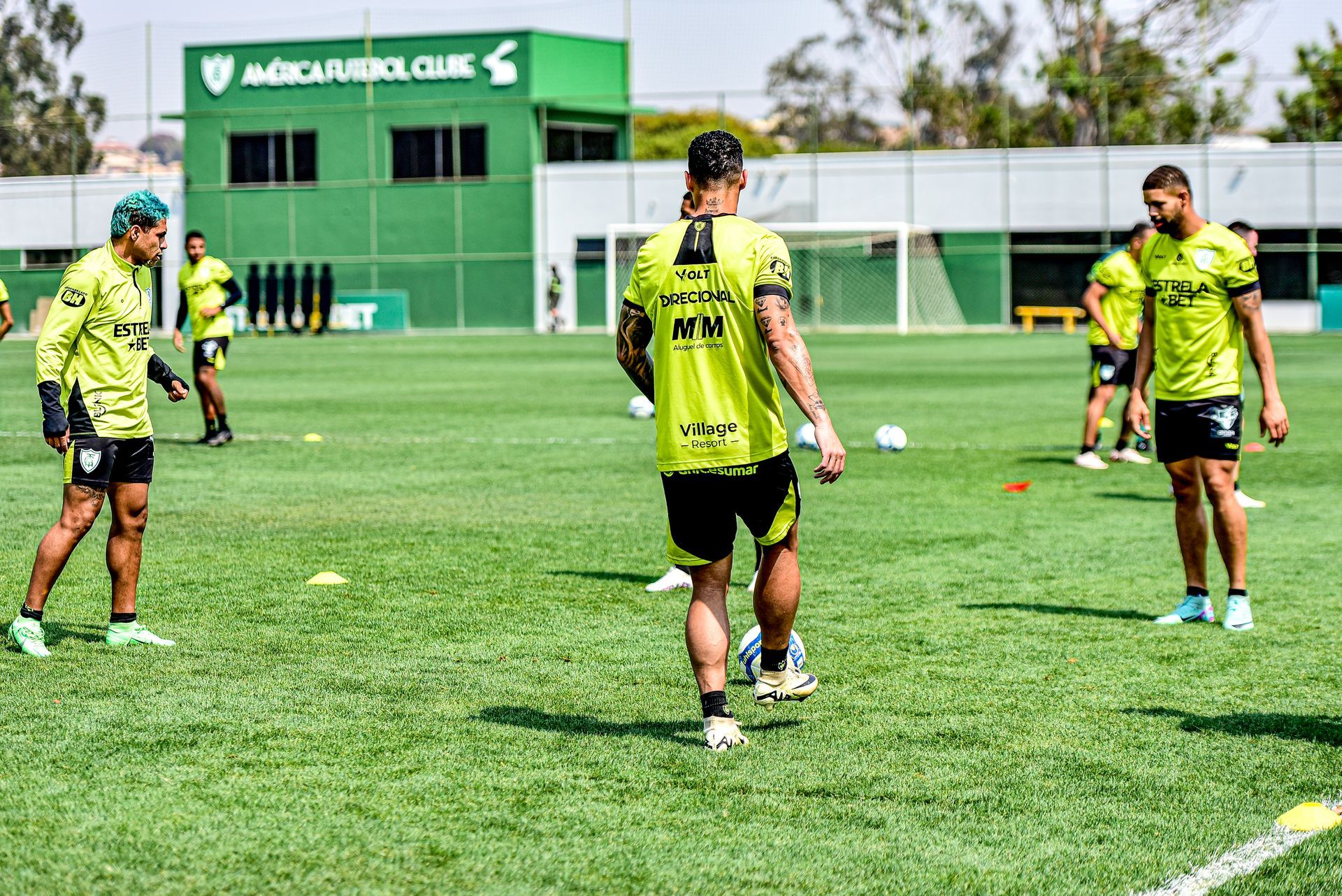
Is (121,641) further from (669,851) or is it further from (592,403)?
(592,403)

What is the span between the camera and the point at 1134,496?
12.9m

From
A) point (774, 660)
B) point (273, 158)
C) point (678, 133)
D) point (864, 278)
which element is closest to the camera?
point (774, 660)

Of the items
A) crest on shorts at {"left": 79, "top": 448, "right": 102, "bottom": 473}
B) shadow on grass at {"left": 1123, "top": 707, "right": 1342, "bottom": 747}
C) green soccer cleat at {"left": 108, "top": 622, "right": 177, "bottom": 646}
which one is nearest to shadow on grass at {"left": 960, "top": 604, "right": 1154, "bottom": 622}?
shadow on grass at {"left": 1123, "top": 707, "right": 1342, "bottom": 747}

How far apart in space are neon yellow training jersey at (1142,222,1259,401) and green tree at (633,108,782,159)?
6005 cm

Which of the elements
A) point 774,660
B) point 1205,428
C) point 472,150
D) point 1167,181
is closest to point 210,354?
point 1167,181

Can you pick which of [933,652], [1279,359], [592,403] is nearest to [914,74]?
[1279,359]

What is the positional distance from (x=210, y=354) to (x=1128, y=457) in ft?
29.9

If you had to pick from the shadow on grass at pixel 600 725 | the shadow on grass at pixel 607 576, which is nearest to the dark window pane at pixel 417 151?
the shadow on grass at pixel 607 576

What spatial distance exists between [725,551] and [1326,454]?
12201 millimetres

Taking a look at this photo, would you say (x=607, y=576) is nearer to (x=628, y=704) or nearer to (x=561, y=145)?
(x=628, y=704)

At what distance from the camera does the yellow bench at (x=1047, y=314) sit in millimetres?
50638

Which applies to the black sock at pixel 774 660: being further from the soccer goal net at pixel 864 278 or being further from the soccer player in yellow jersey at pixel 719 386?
the soccer goal net at pixel 864 278

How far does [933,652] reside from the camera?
727 cm

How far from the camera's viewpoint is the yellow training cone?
15.5ft
